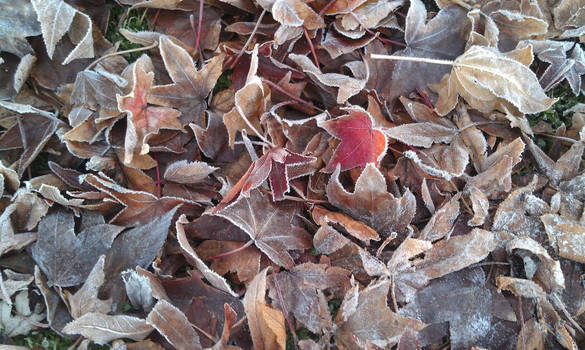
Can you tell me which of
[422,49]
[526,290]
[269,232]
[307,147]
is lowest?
[526,290]

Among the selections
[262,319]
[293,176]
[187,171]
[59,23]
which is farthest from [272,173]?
[59,23]

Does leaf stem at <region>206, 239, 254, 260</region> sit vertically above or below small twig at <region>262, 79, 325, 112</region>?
below

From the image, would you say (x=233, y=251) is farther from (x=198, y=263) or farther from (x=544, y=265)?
(x=544, y=265)

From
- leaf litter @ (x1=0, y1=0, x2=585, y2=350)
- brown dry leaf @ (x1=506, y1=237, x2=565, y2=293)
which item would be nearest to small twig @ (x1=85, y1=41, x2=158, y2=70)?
leaf litter @ (x1=0, y1=0, x2=585, y2=350)

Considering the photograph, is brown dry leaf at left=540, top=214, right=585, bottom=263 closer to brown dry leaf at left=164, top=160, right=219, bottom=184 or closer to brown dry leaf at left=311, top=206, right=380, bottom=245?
brown dry leaf at left=311, top=206, right=380, bottom=245

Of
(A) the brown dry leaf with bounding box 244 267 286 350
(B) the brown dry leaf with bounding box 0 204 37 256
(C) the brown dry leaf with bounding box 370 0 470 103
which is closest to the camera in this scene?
(A) the brown dry leaf with bounding box 244 267 286 350

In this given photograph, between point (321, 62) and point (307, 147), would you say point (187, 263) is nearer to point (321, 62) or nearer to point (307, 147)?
point (307, 147)

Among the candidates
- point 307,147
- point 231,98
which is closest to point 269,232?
point 307,147

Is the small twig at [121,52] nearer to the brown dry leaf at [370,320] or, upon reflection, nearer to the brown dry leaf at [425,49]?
the brown dry leaf at [425,49]
